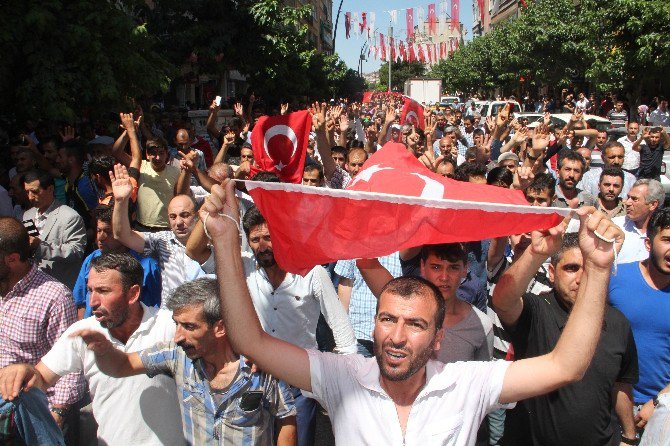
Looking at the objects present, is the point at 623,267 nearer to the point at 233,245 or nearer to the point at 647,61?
the point at 233,245

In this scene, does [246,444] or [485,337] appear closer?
[246,444]

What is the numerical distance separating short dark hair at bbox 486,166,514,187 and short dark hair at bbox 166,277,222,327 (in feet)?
12.4

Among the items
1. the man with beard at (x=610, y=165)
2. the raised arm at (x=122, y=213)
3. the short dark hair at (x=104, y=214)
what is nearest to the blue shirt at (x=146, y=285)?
the raised arm at (x=122, y=213)

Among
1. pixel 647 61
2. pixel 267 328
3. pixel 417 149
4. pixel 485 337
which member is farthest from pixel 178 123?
pixel 647 61

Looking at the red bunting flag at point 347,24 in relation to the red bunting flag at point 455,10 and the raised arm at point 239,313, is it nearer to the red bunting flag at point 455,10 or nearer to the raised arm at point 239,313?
the red bunting flag at point 455,10

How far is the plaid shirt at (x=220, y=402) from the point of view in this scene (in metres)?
3.02

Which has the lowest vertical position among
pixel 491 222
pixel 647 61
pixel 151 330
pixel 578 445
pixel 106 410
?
pixel 578 445

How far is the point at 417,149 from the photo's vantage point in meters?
8.94

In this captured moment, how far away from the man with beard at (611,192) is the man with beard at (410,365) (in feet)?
12.9

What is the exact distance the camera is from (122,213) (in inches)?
177

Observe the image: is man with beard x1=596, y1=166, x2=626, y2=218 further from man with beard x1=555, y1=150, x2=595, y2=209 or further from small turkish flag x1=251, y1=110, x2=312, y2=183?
small turkish flag x1=251, y1=110, x2=312, y2=183

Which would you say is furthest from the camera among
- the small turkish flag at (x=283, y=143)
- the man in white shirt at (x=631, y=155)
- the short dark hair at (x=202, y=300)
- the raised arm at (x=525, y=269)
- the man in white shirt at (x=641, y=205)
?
the man in white shirt at (x=631, y=155)

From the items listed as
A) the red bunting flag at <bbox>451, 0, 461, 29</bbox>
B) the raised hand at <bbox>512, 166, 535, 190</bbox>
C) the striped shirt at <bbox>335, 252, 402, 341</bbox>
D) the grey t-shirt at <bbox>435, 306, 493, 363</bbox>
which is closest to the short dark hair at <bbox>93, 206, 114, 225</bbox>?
the striped shirt at <bbox>335, 252, 402, 341</bbox>

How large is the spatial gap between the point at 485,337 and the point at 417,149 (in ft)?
18.4
